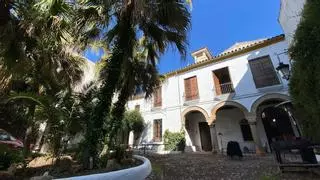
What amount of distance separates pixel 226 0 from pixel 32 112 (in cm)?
1076

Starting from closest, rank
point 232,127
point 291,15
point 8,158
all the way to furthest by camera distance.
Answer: point 8,158 → point 291,15 → point 232,127

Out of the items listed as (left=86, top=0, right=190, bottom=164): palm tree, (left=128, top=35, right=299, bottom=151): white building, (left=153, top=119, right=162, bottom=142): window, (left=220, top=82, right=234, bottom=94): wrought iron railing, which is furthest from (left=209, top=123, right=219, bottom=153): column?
(left=86, top=0, right=190, bottom=164): palm tree

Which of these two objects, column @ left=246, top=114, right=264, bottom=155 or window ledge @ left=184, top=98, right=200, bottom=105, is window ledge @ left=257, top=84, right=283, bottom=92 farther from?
window ledge @ left=184, top=98, right=200, bottom=105

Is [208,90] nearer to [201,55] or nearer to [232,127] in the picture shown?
[232,127]

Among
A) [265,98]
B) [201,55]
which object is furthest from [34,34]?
[201,55]

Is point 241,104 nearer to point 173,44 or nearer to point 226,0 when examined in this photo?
point 226,0

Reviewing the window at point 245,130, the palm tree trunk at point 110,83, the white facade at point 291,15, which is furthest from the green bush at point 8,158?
the window at point 245,130

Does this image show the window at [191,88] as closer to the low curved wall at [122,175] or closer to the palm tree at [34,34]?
the palm tree at [34,34]

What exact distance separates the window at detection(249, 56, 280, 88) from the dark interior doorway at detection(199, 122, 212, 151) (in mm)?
5874

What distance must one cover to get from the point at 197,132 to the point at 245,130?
12.8 feet

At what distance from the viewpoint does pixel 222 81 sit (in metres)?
16.1

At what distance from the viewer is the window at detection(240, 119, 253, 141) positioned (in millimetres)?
14283

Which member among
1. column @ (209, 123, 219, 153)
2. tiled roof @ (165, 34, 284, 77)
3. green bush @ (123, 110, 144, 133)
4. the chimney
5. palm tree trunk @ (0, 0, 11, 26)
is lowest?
column @ (209, 123, 219, 153)

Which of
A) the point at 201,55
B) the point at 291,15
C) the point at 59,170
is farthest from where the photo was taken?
the point at 201,55
